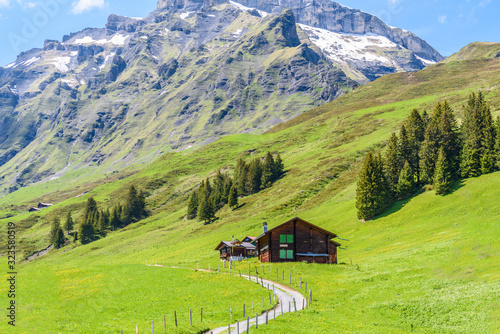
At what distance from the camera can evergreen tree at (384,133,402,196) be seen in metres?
92.2

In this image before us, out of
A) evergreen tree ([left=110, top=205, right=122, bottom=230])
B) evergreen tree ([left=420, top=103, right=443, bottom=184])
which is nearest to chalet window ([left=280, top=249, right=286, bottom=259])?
evergreen tree ([left=420, top=103, right=443, bottom=184])

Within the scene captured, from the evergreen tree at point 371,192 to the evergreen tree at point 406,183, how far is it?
341 cm

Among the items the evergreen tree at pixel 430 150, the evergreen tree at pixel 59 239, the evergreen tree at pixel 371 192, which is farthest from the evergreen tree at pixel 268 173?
the evergreen tree at pixel 59 239

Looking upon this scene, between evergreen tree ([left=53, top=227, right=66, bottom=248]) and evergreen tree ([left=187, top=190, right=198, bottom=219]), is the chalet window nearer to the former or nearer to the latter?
evergreen tree ([left=187, top=190, right=198, bottom=219])

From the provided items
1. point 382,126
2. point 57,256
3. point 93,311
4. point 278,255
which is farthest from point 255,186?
point 93,311

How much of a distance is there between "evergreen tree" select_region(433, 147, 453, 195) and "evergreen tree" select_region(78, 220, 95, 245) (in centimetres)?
13656

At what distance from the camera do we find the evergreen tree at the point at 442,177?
7744 cm

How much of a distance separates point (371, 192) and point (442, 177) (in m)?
15.2

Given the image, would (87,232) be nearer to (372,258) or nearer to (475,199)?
(372,258)

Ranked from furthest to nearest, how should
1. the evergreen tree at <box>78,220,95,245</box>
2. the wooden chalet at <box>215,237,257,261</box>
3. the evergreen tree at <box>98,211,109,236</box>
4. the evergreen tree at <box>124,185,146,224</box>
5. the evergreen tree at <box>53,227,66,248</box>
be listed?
the evergreen tree at <box>124,185,146,224</box>, the evergreen tree at <box>98,211,109,236</box>, the evergreen tree at <box>53,227,66,248</box>, the evergreen tree at <box>78,220,95,245</box>, the wooden chalet at <box>215,237,257,261</box>

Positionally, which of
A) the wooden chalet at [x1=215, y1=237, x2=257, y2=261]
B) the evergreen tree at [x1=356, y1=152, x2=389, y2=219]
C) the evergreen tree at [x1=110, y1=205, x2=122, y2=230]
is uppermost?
the evergreen tree at [x1=356, y1=152, x2=389, y2=219]

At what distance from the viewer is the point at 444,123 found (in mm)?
86938

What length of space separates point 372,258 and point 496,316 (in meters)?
32.8

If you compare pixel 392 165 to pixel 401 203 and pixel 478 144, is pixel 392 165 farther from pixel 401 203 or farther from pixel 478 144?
pixel 478 144
